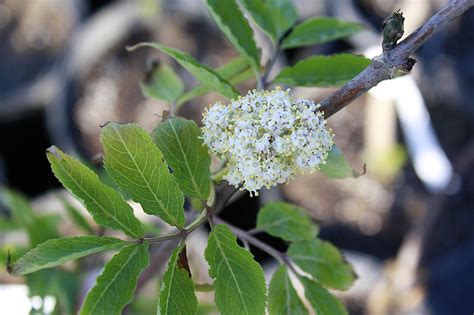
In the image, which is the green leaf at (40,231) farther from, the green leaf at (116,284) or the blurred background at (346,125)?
the blurred background at (346,125)

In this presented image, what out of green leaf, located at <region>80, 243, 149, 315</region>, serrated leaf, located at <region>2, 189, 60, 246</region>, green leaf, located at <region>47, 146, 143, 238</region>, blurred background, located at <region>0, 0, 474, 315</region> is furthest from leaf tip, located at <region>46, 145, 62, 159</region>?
blurred background, located at <region>0, 0, 474, 315</region>

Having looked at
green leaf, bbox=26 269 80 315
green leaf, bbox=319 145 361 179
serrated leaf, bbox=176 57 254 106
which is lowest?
green leaf, bbox=26 269 80 315

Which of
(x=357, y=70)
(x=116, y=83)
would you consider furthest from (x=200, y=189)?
(x=116, y=83)

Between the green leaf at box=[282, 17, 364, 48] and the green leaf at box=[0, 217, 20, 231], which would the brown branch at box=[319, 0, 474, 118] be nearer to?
the green leaf at box=[282, 17, 364, 48]

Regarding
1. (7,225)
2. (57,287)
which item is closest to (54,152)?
(57,287)

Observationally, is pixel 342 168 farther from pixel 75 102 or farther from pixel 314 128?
pixel 75 102

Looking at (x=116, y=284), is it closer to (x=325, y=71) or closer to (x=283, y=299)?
(x=283, y=299)
